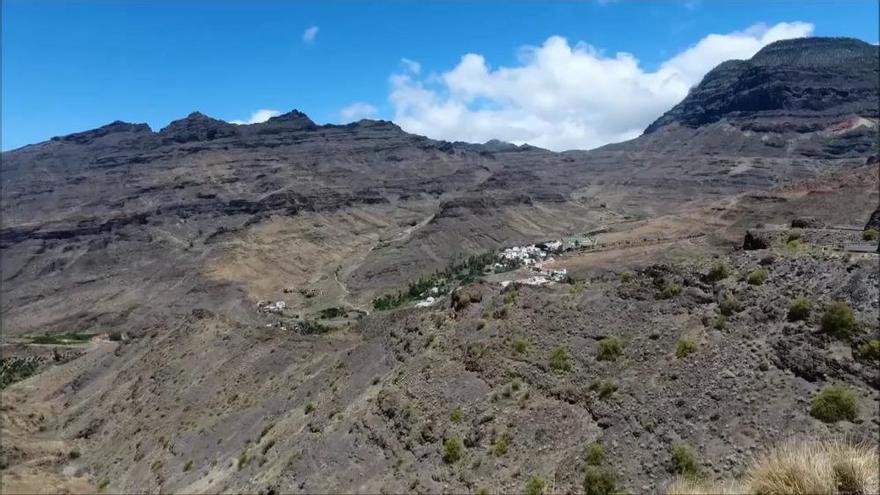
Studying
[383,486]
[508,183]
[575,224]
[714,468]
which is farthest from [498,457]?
[508,183]

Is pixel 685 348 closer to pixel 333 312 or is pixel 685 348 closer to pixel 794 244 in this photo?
pixel 794 244

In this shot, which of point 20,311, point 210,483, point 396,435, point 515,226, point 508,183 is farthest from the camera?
point 508,183

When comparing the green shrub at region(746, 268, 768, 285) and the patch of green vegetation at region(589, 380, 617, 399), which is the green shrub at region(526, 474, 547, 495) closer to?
the patch of green vegetation at region(589, 380, 617, 399)

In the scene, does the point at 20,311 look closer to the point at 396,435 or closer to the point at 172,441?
the point at 172,441

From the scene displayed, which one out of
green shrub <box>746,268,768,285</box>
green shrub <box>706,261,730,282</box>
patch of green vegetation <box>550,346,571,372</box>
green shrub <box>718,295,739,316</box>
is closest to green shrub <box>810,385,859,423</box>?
green shrub <box>718,295,739,316</box>

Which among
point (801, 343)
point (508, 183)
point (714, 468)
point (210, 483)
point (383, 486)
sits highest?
point (508, 183)

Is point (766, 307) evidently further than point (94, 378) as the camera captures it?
No

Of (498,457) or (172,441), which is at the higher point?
(498,457)
